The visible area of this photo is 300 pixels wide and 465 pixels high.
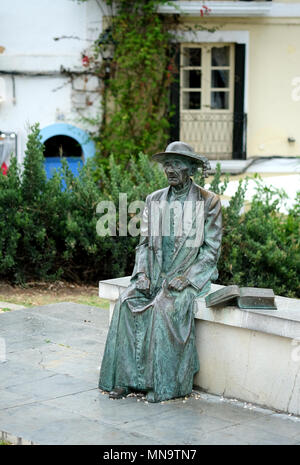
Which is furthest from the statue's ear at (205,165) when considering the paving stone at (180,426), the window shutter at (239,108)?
the window shutter at (239,108)

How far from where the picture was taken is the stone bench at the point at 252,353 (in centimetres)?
583

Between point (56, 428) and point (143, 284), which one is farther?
point (143, 284)

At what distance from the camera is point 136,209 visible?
34.6ft

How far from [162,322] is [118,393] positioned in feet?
2.07

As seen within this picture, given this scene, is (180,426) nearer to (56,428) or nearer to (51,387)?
(56,428)

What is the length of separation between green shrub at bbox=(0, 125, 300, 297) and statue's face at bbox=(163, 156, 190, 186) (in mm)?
3847

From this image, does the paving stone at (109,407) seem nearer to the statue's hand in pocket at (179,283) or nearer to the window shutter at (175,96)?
the statue's hand in pocket at (179,283)

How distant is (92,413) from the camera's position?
5.81 meters

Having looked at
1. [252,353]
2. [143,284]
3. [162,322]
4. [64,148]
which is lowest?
[252,353]

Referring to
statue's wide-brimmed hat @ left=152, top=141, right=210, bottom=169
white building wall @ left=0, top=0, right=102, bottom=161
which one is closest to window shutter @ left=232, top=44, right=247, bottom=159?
white building wall @ left=0, top=0, right=102, bottom=161

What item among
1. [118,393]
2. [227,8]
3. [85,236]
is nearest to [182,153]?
[118,393]

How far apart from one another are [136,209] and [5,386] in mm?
4480
